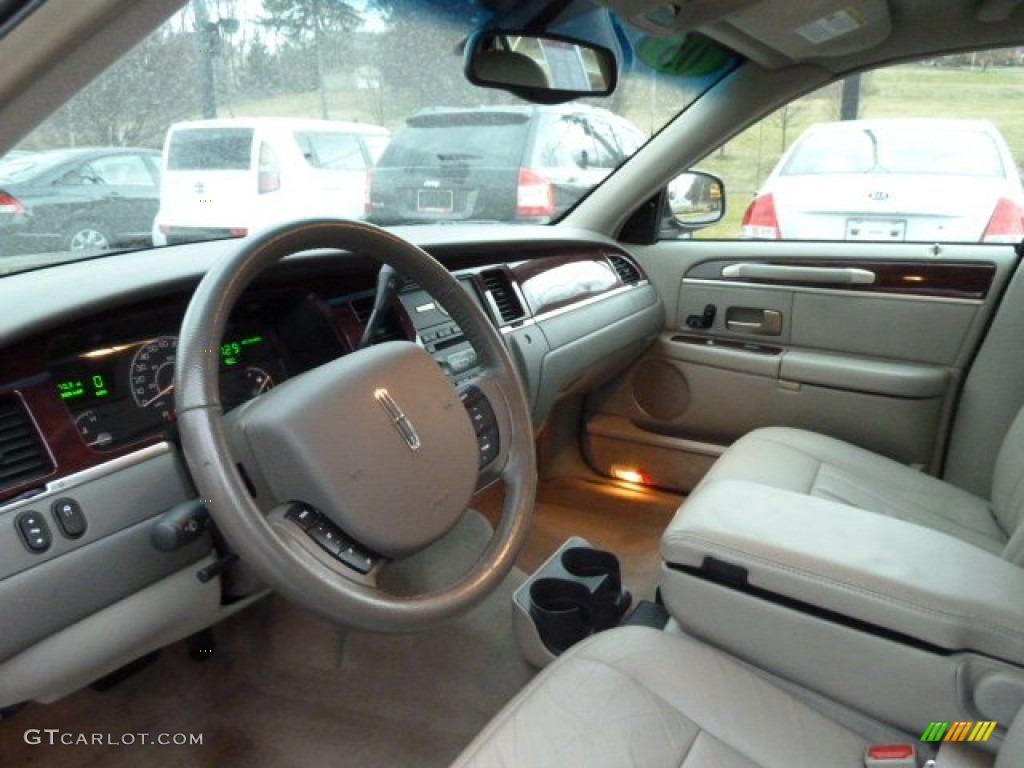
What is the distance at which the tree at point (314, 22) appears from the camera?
6.64 feet

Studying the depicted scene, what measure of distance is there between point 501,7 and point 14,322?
1.34 metres

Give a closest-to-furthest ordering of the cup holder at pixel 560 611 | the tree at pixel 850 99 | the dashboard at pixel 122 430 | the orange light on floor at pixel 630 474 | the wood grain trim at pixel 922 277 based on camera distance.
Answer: the dashboard at pixel 122 430
the cup holder at pixel 560 611
the wood grain trim at pixel 922 277
the tree at pixel 850 99
the orange light on floor at pixel 630 474

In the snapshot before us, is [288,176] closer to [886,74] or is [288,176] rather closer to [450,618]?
[450,618]

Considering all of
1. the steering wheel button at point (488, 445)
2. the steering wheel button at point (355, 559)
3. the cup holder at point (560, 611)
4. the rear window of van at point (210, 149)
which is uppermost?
the rear window of van at point (210, 149)

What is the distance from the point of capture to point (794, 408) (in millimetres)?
2490

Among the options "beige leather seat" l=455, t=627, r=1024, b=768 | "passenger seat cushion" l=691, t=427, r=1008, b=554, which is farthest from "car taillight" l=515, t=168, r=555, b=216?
"beige leather seat" l=455, t=627, r=1024, b=768

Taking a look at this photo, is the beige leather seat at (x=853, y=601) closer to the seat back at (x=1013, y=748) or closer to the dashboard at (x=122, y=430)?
the seat back at (x=1013, y=748)

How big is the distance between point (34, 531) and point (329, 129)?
1.53m

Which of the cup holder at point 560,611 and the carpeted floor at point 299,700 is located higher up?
the cup holder at point 560,611

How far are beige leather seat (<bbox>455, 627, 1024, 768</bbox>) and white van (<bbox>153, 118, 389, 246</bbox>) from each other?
37.6 inches

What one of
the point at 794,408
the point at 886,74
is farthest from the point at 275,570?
the point at 886,74

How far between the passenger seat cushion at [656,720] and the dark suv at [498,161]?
1575 millimetres

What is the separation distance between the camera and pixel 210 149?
1817 mm

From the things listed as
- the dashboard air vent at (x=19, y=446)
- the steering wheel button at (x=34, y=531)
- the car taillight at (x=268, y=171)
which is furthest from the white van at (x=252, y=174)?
the steering wheel button at (x=34, y=531)
